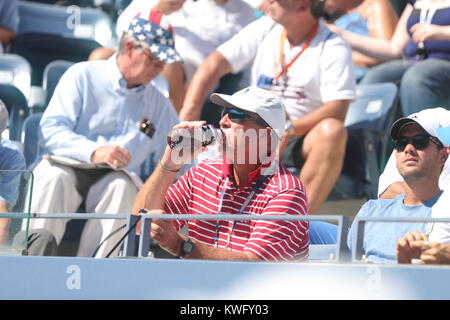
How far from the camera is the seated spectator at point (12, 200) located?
2504mm

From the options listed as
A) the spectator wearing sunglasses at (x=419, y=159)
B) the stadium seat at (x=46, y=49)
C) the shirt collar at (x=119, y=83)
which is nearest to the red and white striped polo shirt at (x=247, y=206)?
the spectator wearing sunglasses at (x=419, y=159)

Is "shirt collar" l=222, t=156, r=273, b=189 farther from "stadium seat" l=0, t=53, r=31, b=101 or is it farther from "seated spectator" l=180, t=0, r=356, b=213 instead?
"stadium seat" l=0, t=53, r=31, b=101

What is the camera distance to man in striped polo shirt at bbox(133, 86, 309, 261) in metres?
2.49

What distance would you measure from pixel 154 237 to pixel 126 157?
4.35ft

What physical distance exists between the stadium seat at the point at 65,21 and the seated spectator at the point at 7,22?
45 cm

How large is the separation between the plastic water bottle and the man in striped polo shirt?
0.02 metres

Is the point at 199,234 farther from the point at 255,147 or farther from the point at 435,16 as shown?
the point at 435,16

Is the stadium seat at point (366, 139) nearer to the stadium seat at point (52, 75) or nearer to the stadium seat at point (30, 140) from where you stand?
the stadium seat at point (30, 140)

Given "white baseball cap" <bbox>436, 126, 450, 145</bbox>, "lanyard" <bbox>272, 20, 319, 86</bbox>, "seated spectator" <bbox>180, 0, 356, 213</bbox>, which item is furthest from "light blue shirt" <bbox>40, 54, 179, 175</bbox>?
"white baseball cap" <bbox>436, 126, 450, 145</bbox>

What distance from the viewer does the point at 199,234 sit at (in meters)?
2.66

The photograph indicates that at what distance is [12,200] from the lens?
251 cm

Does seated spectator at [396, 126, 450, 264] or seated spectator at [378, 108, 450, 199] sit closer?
seated spectator at [396, 126, 450, 264]

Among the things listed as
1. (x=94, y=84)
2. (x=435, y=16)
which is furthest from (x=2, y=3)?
(x=435, y=16)

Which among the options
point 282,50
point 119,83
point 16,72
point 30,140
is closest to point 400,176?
point 282,50
